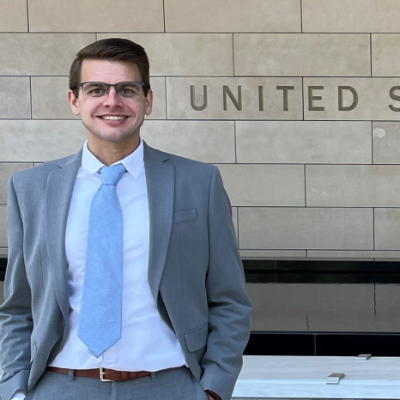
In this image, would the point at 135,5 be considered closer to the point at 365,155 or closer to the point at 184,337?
the point at 365,155

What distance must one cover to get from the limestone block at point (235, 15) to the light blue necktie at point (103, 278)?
6.17m

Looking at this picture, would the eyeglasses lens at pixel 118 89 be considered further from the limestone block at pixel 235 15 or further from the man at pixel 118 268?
the limestone block at pixel 235 15

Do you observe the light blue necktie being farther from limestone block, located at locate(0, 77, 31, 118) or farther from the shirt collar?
limestone block, located at locate(0, 77, 31, 118)

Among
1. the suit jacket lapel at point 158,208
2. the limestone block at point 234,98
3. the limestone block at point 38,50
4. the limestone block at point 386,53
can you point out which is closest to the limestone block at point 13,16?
the limestone block at point 38,50

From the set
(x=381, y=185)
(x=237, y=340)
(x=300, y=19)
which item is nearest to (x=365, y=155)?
(x=381, y=185)

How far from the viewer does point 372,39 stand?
8.22 meters

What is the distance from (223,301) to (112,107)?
65 centimetres

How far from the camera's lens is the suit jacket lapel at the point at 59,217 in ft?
7.60

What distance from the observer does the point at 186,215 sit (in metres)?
2.40

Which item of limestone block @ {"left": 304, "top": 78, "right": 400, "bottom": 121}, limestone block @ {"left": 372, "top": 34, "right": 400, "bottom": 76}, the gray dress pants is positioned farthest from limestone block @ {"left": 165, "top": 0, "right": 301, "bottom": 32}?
the gray dress pants

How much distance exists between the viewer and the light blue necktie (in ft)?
7.43

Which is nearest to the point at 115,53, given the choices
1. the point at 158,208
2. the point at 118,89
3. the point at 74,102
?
the point at 118,89

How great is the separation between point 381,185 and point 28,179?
6278 mm

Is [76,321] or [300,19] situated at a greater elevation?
[300,19]
